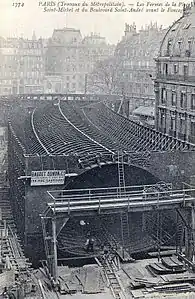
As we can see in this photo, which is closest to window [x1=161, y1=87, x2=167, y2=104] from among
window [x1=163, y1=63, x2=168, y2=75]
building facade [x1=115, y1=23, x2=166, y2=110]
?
window [x1=163, y1=63, x2=168, y2=75]

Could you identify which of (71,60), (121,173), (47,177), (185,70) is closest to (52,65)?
(71,60)

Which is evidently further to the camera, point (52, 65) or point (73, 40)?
point (52, 65)

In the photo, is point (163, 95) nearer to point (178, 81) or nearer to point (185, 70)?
point (178, 81)

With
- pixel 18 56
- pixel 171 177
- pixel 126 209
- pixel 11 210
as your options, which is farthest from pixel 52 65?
pixel 126 209

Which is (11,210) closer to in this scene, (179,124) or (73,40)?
(179,124)

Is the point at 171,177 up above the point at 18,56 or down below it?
below

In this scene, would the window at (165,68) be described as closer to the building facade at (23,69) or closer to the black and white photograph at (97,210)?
the black and white photograph at (97,210)
